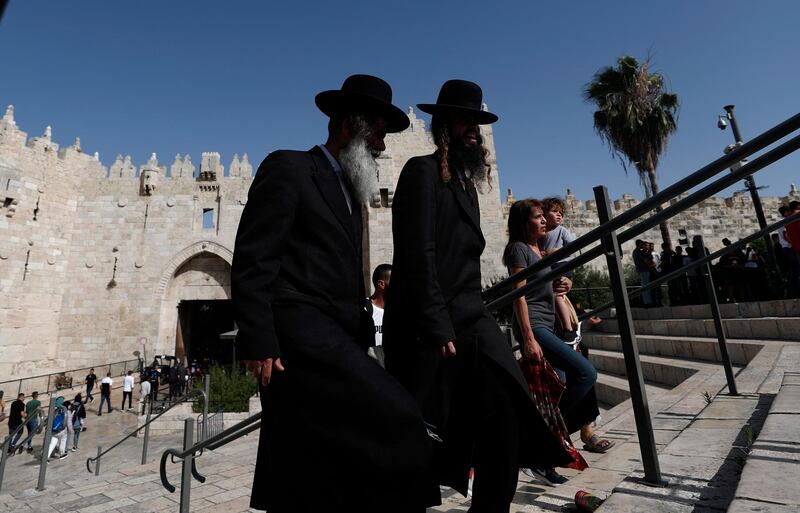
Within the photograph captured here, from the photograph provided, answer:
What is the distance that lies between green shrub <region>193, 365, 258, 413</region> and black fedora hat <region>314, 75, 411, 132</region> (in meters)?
11.0

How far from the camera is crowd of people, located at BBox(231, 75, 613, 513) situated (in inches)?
51.5

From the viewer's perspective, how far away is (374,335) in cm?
173

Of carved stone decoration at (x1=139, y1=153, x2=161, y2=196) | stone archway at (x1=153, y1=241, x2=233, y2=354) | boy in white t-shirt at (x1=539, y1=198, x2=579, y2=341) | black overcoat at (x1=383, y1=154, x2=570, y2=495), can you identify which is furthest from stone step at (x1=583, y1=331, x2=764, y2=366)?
carved stone decoration at (x1=139, y1=153, x2=161, y2=196)

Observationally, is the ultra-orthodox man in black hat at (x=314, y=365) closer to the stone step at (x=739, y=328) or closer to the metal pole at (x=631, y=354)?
the metal pole at (x=631, y=354)

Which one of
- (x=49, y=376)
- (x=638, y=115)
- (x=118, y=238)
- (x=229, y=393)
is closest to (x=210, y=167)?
(x=118, y=238)

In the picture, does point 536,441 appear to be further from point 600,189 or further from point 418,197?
point 600,189

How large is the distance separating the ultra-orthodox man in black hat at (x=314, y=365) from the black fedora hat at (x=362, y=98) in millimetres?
348

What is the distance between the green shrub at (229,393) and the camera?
11211mm

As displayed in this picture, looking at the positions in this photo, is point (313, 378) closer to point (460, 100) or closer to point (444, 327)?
point (444, 327)

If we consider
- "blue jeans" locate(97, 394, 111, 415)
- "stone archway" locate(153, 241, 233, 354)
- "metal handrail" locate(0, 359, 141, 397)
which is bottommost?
"blue jeans" locate(97, 394, 111, 415)

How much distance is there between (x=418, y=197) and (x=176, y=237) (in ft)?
69.7

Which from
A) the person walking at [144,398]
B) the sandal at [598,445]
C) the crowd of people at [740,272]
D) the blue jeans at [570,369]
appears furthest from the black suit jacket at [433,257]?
the person walking at [144,398]

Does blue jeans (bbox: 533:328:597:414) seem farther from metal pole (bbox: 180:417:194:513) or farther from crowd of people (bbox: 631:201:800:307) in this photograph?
crowd of people (bbox: 631:201:800:307)

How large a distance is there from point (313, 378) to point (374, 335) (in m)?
0.41
